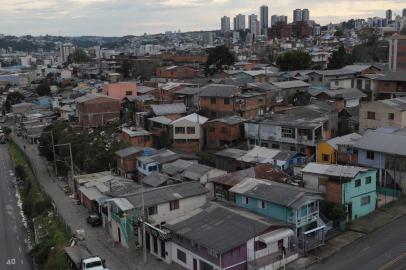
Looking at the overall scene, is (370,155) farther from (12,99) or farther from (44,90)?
(12,99)

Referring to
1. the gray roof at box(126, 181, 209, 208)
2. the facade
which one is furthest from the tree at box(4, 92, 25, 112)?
the gray roof at box(126, 181, 209, 208)

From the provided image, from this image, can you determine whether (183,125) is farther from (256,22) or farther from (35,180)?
(256,22)

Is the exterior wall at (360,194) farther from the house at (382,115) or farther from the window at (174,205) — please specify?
the house at (382,115)

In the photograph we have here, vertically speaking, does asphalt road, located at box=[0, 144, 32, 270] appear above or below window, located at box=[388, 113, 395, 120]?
below

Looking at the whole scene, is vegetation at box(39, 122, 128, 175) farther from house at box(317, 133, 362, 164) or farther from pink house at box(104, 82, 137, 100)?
house at box(317, 133, 362, 164)

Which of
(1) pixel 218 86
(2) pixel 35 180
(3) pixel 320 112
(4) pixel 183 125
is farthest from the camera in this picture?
(1) pixel 218 86

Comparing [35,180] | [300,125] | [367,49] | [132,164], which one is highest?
[367,49]

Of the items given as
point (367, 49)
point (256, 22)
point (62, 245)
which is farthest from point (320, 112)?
point (256, 22)

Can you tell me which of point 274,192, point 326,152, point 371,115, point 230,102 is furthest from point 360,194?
point 230,102

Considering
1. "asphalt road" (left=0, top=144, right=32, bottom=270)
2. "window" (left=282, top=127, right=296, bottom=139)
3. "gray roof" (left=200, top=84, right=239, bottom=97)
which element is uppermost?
"gray roof" (left=200, top=84, right=239, bottom=97)
